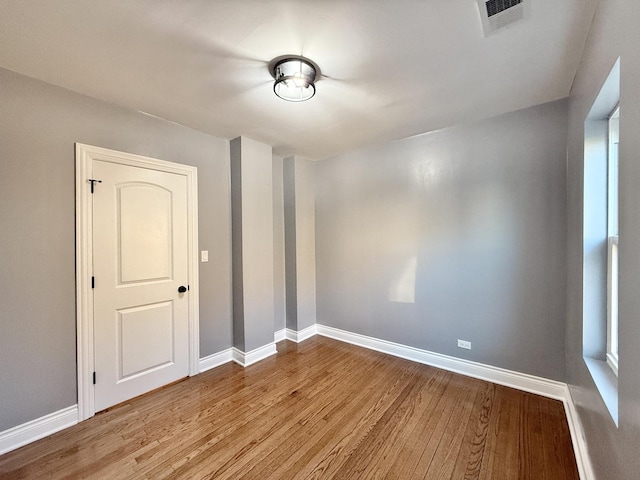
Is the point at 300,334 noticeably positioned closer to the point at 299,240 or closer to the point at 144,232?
the point at 299,240

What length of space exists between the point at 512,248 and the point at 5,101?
4003 millimetres

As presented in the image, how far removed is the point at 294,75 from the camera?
1.67 metres

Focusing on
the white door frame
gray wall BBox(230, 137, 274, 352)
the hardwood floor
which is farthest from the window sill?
the white door frame

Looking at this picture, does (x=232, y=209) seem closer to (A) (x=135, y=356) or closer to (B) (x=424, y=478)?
(A) (x=135, y=356)

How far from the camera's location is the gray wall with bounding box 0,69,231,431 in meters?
1.74

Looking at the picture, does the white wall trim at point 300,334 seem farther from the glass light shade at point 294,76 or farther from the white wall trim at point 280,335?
the glass light shade at point 294,76

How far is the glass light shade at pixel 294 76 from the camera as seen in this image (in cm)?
165

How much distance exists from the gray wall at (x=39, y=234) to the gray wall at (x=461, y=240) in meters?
2.63

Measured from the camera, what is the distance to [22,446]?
5.75ft

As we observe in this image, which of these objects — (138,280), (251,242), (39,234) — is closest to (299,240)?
(251,242)

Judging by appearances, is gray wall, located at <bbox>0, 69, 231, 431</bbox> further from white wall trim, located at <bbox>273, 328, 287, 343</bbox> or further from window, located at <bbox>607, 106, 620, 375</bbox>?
window, located at <bbox>607, 106, 620, 375</bbox>

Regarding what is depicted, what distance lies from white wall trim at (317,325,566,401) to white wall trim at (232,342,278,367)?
1.01 metres

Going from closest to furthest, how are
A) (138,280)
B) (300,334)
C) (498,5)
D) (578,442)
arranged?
(498,5)
(578,442)
(138,280)
(300,334)

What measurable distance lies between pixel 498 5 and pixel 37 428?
3787mm
